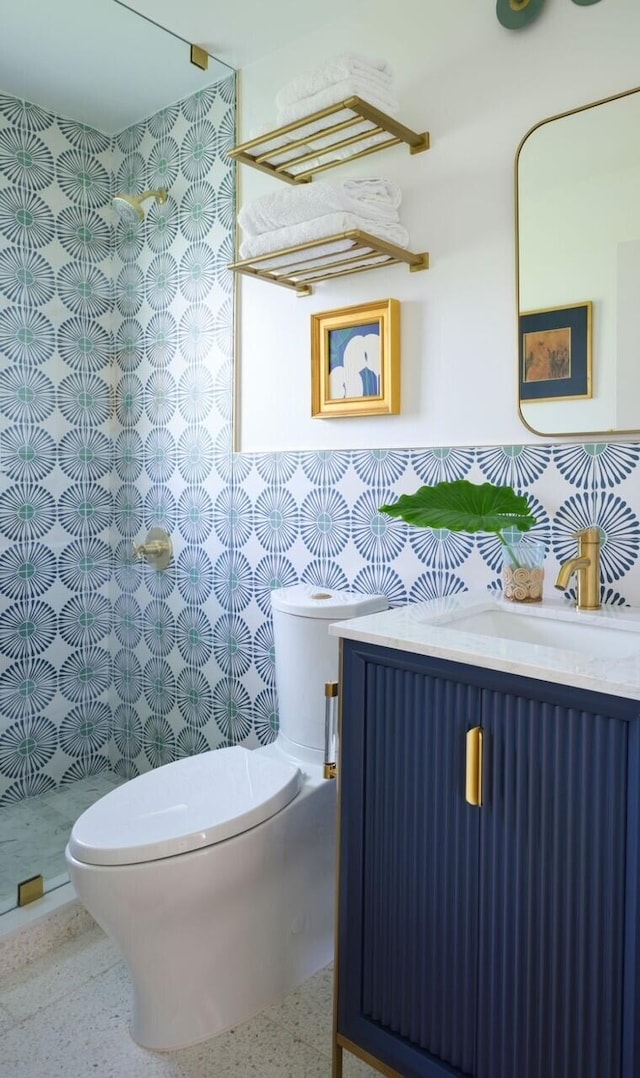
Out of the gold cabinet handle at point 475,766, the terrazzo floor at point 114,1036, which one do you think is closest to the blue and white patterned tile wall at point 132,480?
the terrazzo floor at point 114,1036

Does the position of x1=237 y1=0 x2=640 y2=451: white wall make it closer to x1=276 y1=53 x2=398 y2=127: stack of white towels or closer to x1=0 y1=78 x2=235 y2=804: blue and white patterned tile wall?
x1=276 y1=53 x2=398 y2=127: stack of white towels

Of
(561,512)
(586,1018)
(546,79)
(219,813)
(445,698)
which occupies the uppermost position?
(546,79)

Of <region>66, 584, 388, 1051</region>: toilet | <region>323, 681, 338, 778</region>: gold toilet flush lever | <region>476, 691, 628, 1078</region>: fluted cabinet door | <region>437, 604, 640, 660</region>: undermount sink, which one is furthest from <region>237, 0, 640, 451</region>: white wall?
<region>476, 691, 628, 1078</region>: fluted cabinet door

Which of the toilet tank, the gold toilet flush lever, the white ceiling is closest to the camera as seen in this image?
the gold toilet flush lever

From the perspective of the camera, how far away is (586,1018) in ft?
3.38

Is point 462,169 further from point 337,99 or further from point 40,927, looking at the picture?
point 40,927

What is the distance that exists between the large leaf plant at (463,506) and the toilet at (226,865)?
361 millimetres

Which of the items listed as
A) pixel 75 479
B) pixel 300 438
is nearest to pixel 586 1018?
pixel 300 438

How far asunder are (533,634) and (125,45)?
190 cm

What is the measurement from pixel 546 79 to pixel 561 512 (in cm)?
92

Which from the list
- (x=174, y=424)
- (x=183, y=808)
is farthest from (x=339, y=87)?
(x=183, y=808)

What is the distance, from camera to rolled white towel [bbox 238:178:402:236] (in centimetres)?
163

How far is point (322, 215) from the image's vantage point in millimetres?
1646

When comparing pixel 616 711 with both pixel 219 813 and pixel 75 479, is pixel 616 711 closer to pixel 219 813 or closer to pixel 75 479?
pixel 219 813
